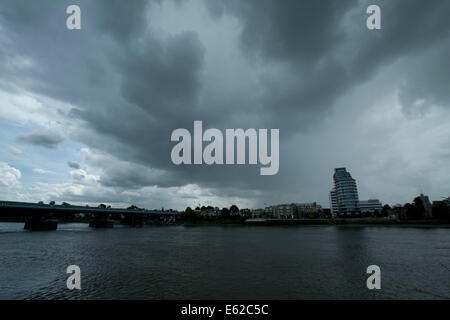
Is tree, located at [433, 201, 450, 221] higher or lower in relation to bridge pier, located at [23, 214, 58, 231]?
higher

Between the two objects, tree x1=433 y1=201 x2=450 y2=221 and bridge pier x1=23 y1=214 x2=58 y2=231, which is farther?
tree x1=433 y1=201 x2=450 y2=221

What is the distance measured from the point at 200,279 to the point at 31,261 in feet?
114

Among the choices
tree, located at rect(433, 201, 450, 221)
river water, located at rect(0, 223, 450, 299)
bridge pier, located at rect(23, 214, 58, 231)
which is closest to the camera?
river water, located at rect(0, 223, 450, 299)

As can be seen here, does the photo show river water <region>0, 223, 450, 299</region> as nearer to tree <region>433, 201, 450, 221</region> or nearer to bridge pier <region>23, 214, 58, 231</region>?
bridge pier <region>23, 214, 58, 231</region>

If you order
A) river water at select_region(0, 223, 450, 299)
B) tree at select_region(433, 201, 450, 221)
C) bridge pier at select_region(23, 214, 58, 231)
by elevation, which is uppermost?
river water at select_region(0, 223, 450, 299)

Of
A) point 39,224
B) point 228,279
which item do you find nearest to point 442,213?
point 228,279

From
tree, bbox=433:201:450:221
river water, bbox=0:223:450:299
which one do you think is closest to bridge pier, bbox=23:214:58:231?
river water, bbox=0:223:450:299

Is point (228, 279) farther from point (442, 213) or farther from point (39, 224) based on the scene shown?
point (442, 213)

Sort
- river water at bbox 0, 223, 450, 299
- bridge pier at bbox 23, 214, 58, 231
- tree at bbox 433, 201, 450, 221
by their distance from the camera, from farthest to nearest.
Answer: tree at bbox 433, 201, 450, 221 → bridge pier at bbox 23, 214, 58, 231 → river water at bbox 0, 223, 450, 299

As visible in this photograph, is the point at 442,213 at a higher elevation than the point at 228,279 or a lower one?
lower

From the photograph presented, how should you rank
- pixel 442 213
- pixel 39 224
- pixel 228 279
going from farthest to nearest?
1. pixel 442 213
2. pixel 39 224
3. pixel 228 279

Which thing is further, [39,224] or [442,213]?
[442,213]

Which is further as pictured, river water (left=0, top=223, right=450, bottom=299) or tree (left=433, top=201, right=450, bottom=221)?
tree (left=433, top=201, right=450, bottom=221)
